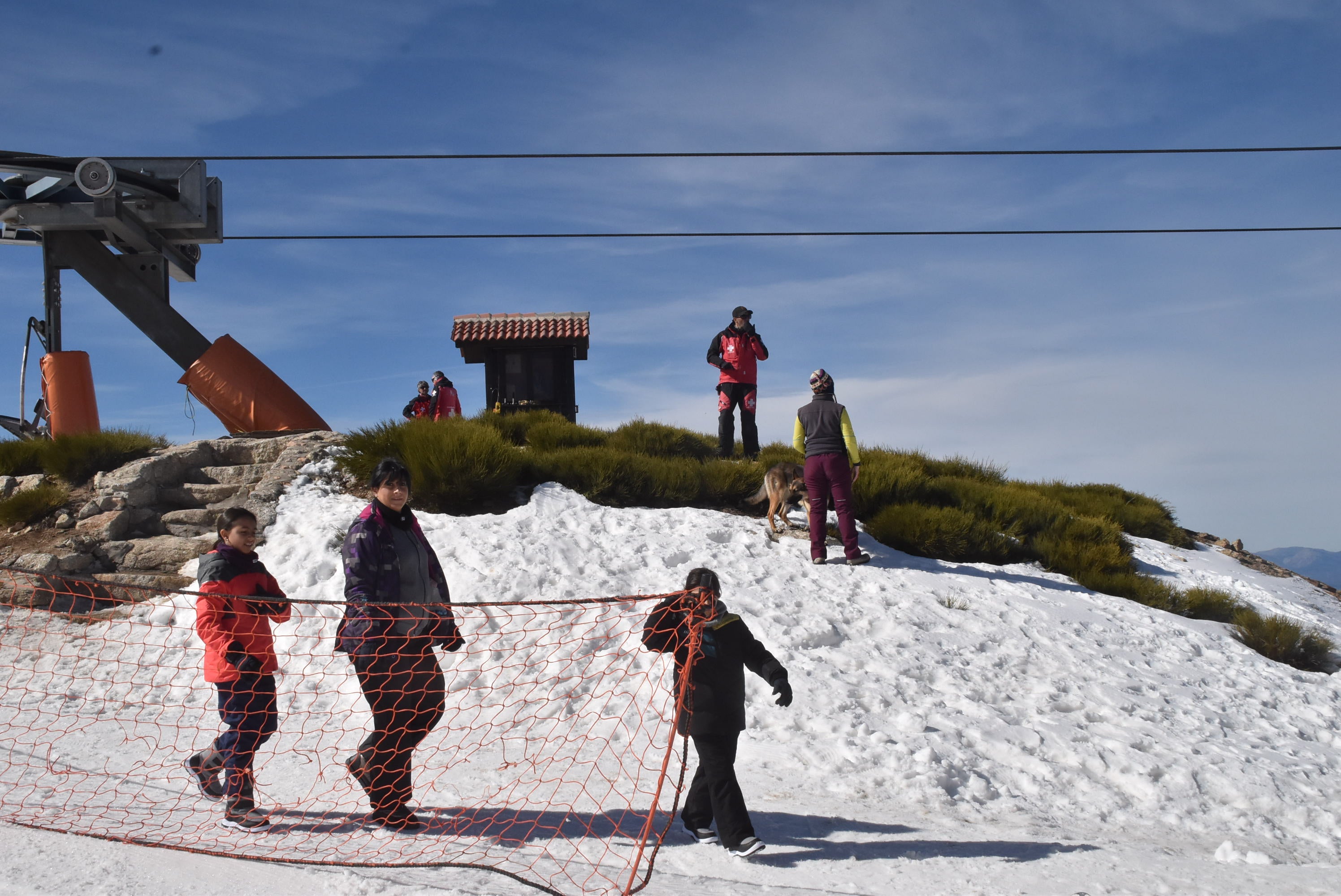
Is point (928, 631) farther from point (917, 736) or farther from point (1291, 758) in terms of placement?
point (1291, 758)

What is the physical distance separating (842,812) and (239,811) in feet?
9.66

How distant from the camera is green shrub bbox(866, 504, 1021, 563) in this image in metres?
9.36

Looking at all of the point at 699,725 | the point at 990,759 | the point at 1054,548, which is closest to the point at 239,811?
the point at 699,725

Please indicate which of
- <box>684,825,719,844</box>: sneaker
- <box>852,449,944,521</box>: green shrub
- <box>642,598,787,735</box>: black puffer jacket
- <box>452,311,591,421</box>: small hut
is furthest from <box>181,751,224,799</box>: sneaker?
<box>452,311,591,421</box>: small hut

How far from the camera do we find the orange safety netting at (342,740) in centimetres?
400

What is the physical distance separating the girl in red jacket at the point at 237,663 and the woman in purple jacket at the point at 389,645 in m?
0.41

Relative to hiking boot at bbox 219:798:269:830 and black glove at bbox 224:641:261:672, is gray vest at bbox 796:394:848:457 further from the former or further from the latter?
hiking boot at bbox 219:798:269:830

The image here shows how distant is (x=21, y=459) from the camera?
9578 millimetres

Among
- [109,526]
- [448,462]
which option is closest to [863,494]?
[448,462]

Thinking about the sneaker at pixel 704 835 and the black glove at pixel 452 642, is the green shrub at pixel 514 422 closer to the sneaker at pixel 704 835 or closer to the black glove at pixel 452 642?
the black glove at pixel 452 642

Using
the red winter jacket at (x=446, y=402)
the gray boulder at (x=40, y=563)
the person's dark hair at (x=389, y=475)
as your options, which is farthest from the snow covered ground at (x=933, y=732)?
the red winter jacket at (x=446, y=402)

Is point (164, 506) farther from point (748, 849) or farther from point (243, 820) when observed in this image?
point (748, 849)

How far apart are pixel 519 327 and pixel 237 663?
14.2 m

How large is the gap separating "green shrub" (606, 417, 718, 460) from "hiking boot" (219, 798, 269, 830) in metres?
7.40
